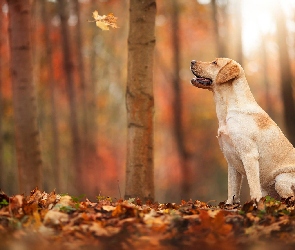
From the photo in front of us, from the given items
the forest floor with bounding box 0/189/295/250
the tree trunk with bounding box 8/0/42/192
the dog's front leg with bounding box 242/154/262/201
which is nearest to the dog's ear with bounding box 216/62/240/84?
the dog's front leg with bounding box 242/154/262/201

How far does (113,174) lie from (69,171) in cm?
850

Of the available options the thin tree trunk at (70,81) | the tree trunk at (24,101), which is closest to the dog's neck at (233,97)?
the tree trunk at (24,101)

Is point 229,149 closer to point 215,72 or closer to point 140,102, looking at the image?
point 215,72

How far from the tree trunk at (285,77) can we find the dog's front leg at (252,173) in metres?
6.20

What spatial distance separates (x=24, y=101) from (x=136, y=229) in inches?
259

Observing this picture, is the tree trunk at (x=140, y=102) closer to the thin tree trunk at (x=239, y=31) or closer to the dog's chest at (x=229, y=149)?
the dog's chest at (x=229, y=149)

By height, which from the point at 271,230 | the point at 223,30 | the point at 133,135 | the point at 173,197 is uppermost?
the point at 223,30

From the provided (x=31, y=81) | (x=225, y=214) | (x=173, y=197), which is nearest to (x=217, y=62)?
(x=225, y=214)

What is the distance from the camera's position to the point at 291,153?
7.16 meters

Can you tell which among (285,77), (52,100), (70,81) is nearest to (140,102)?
(285,77)

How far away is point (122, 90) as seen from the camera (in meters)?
38.3

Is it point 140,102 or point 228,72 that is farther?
point 140,102

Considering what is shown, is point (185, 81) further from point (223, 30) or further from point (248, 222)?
point (248, 222)

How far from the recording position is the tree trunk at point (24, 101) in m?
10.5
